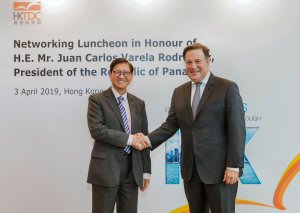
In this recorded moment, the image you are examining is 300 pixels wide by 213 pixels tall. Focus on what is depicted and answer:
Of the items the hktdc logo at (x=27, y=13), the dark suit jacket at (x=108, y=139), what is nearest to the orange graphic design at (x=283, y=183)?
the dark suit jacket at (x=108, y=139)

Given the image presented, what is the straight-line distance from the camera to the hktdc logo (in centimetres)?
378

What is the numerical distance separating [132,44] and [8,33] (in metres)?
1.36

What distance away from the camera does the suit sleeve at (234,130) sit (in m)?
2.34

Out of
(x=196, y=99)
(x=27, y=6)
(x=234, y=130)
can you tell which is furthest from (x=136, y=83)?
(x=234, y=130)

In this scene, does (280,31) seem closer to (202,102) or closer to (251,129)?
(251,129)

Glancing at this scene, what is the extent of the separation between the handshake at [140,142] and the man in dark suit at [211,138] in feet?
1.20

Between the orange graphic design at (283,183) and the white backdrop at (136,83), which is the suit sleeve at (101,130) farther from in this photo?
the orange graphic design at (283,183)

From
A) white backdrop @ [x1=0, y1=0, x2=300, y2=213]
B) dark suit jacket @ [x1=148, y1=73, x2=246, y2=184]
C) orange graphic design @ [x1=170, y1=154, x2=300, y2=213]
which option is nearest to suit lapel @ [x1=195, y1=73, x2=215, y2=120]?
dark suit jacket @ [x1=148, y1=73, x2=246, y2=184]

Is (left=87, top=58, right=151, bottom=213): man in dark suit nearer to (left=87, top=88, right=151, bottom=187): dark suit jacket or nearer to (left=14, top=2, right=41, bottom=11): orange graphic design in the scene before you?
(left=87, top=88, right=151, bottom=187): dark suit jacket

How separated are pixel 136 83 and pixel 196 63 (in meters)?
1.39

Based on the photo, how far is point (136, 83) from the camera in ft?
12.4

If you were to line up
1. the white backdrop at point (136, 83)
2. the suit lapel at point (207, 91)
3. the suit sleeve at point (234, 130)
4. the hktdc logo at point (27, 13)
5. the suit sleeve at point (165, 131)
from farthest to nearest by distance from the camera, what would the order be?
the hktdc logo at point (27, 13) → the white backdrop at point (136, 83) → the suit sleeve at point (165, 131) → the suit lapel at point (207, 91) → the suit sleeve at point (234, 130)

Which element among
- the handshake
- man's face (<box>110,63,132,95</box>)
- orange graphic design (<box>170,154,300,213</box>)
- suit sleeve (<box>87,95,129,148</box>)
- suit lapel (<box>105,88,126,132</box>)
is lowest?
orange graphic design (<box>170,154,300,213</box>)

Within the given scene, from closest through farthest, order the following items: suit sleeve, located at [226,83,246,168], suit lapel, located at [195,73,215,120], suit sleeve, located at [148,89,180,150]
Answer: suit sleeve, located at [226,83,246,168] < suit lapel, located at [195,73,215,120] < suit sleeve, located at [148,89,180,150]
